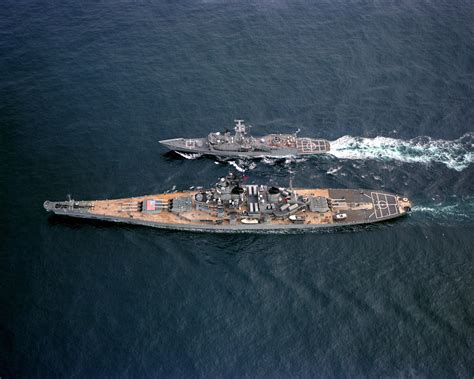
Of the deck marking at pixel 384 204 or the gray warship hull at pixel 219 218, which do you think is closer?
the gray warship hull at pixel 219 218

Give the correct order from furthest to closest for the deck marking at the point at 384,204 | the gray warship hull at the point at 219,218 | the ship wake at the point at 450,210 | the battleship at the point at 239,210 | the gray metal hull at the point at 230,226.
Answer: the ship wake at the point at 450,210 < the deck marking at the point at 384,204 < the battleship at the point at 239,210 < the gray warship hull at the point at 219,218 < the gray metal hull at the point at 230,226

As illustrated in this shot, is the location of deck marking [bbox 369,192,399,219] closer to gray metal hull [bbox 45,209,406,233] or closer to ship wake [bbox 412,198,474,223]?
gray metal hull [bbox 45,209,406,233]

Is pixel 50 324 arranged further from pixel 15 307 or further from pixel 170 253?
pixel 170 253

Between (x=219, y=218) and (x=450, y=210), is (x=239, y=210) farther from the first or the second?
(x=450, y=210)

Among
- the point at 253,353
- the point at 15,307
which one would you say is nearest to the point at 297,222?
the point at 253,353

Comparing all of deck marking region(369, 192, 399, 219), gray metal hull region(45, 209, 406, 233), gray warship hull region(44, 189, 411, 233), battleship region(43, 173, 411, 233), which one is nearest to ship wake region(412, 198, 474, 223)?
gray warship hull region(44, 189, 411, 233)

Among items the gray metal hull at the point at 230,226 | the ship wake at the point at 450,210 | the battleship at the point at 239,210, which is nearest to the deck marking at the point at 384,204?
the battleship at the point at 239,210

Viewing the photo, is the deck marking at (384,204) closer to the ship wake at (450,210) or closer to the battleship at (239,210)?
the battleship at (239,210)

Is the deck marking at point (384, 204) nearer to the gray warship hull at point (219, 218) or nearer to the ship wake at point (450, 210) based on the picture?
the gray warship hull at point (219, 218)

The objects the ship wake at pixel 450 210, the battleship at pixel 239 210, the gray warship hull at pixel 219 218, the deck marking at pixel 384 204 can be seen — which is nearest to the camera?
the gray warship hull at pixel 219 218
